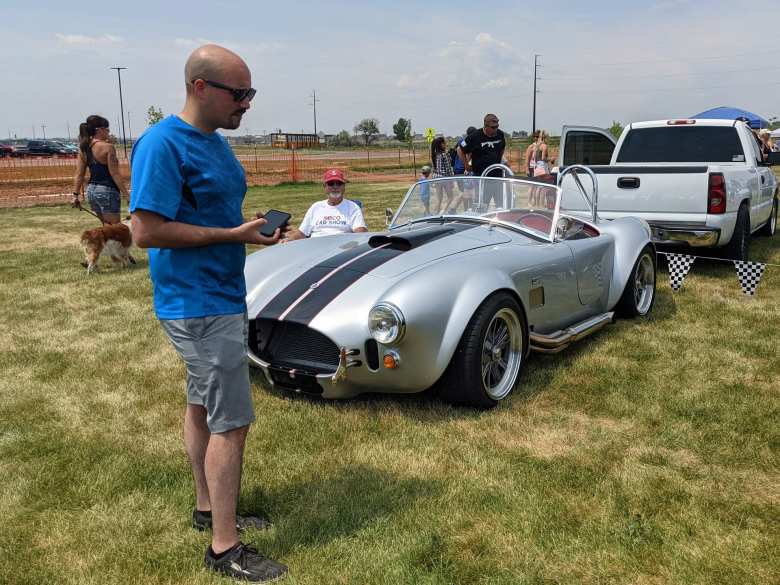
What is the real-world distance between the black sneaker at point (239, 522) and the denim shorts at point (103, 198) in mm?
6586

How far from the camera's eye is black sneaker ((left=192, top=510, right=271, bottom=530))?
3062 millimetres

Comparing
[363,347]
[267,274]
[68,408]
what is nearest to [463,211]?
[267,274]

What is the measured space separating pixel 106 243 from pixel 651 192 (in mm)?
6753

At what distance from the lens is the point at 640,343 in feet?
18.6

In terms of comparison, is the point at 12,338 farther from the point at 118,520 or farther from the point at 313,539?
the point at 313,539

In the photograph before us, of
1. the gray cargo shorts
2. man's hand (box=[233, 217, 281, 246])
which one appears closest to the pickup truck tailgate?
man's hand (box=[233, 217, 281, 246])

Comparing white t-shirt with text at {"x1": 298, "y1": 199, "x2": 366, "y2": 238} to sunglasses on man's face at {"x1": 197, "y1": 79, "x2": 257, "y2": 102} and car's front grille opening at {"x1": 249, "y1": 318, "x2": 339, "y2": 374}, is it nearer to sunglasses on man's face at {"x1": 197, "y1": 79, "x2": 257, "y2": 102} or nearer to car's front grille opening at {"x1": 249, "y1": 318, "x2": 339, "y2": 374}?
car's front grille opening at {"x1": 249, "y1": 318, "x2": 339, "y2": 374}

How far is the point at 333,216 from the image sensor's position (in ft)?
23.3

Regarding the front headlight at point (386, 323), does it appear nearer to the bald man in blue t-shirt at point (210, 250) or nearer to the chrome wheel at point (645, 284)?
the bald man in blue t-shirt at point (210, 250)

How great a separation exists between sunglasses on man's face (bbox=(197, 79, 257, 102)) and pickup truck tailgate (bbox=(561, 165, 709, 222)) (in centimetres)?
572

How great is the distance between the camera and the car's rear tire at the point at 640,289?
6176 millimetres

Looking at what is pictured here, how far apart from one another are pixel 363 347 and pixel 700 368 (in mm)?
2669

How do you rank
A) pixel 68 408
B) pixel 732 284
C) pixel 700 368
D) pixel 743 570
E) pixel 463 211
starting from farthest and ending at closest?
1. pixel 732 284
2. pixel 463 211
3. pixel 700 368
4. pixel 68 408
5. pixel 743 570

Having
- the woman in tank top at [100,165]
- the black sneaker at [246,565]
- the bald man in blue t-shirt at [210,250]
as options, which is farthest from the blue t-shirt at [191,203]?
the woman in tank top at [100,165]
